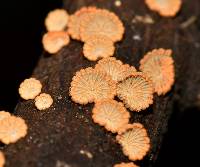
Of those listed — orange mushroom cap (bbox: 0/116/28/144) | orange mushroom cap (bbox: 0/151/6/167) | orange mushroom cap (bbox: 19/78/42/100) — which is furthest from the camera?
orange mushroom cap (bbox: 19/78/42/100)

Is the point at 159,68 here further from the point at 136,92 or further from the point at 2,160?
the point at 2,160

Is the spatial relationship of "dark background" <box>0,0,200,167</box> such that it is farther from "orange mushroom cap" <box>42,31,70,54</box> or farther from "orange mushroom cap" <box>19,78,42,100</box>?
"orange mushroom cap" <box>19,78,42,100</box>

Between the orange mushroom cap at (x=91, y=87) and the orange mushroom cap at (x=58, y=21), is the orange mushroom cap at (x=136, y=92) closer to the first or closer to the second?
the orange mushroom cap at (x=91, y=87)

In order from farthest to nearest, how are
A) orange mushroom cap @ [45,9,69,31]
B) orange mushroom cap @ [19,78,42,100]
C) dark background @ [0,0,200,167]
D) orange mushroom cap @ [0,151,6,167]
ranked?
1. dark background @ [0,0,200,167]
2. orange mushroom cap @ [45,9,69,31]
3. orange mushroom cap @ [19,78,42,100]
4. orange mushroom cap @ [0,151,6,167]

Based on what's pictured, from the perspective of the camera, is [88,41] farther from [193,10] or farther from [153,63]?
[193,10]

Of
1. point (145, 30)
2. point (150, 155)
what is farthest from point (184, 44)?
point (150, 155)

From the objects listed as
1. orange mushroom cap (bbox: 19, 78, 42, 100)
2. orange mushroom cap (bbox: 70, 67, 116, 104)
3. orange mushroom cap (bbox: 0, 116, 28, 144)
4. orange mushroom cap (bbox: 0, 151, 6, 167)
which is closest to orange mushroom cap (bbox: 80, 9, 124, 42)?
orange mushroom cap (bbox: 70, 67, 116, 104)

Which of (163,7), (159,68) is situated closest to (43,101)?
(159,68)

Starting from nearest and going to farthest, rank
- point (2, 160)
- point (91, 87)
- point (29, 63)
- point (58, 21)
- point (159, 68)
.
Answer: point (2, 160)
point (91, 87)
point (159, 68)
point (58, 21)
point (29, 63)
